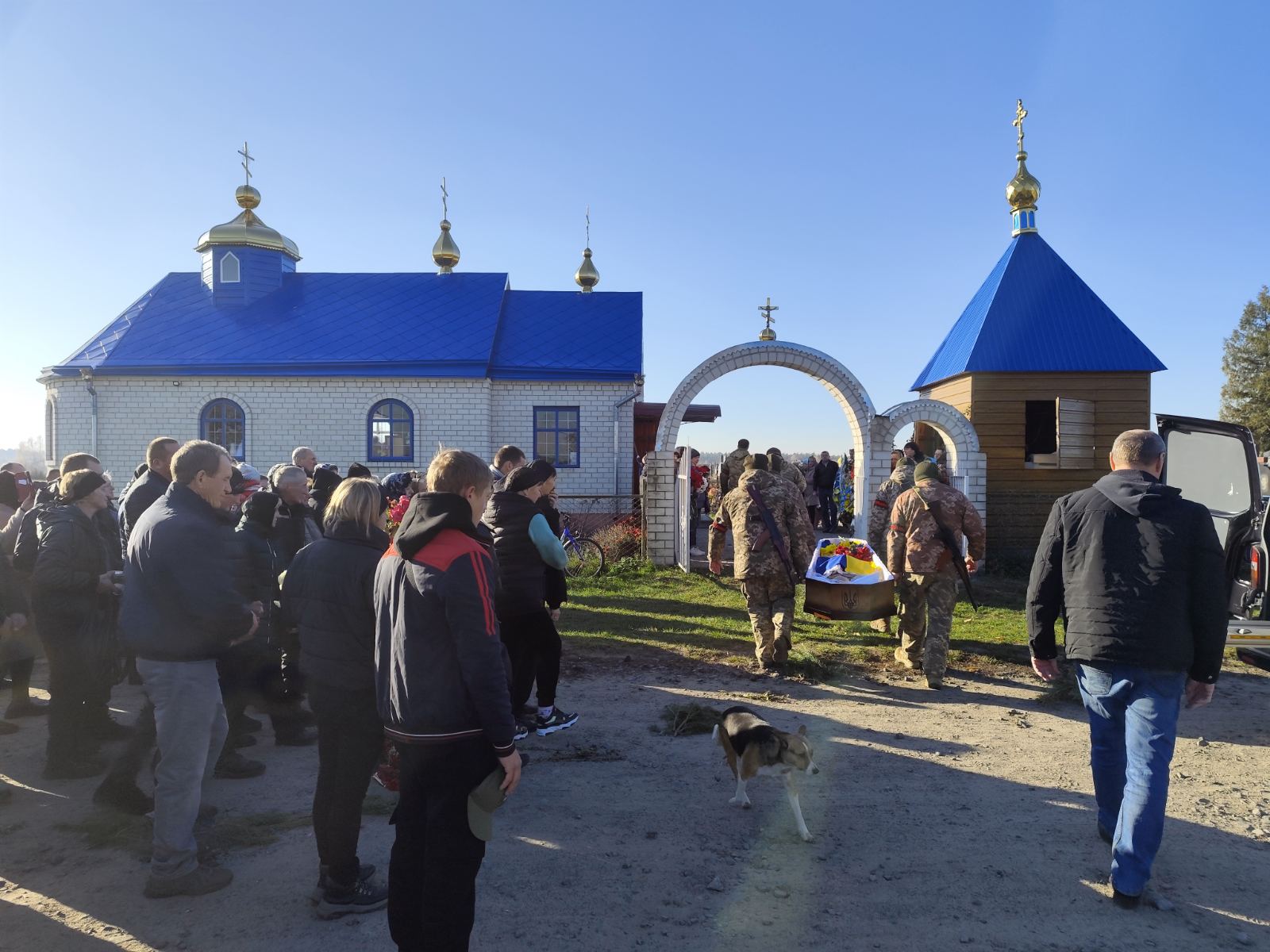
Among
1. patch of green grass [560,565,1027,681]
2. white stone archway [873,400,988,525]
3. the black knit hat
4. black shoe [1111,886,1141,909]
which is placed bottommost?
black shoe [1111,886,1141,909]

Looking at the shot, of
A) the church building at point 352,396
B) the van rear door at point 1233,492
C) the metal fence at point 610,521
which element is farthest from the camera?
the church building at point 352,396

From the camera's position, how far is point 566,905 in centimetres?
359

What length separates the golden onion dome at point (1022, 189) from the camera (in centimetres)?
1775

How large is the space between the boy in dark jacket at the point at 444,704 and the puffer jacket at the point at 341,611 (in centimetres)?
63

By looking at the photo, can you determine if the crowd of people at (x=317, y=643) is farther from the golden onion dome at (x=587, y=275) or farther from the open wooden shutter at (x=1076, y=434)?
the golden onion dome at (x=587, y=275)

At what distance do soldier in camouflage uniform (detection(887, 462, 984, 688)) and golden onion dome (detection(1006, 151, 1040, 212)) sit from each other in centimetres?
1327

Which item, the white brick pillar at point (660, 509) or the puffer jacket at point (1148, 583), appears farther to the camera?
the white brick pillar at point (660, 509)

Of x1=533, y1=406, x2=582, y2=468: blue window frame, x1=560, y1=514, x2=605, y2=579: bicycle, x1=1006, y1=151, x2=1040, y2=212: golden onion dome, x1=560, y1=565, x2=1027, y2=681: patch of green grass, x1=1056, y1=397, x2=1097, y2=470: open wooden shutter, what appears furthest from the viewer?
x1=533, y1=406, x2=582, y2=468: blue window frame

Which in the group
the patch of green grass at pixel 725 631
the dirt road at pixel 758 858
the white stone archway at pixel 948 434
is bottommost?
the dirt road at pixel 758 858

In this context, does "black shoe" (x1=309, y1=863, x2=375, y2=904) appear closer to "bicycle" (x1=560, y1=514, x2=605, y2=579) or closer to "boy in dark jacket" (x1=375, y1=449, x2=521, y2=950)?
"boy in dark jacket" (x1=375, y1=449, x2=521, y2=950)

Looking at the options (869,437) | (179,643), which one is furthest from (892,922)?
(869,437)

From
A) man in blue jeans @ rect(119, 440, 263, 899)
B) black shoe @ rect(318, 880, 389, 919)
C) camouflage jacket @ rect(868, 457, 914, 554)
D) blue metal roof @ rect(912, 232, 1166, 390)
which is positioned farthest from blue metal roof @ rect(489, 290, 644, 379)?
black shoe @ rect(318, 880, 389, 919)

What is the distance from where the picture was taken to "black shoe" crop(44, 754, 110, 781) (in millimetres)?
5059

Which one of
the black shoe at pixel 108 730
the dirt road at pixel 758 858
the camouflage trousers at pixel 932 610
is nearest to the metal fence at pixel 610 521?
the camouflage trousers at pixel 932 610
